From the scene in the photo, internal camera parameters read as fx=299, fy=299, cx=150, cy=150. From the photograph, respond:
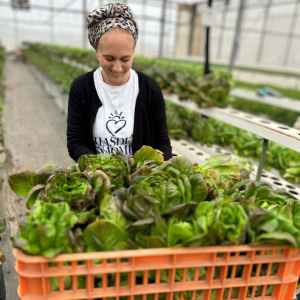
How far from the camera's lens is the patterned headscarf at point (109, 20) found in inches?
53.4

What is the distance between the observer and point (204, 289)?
0.94 metres

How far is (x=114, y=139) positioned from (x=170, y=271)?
39.2 inches

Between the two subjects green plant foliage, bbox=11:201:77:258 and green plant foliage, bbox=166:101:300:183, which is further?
green plant foliage, bbox=166:101:300:183

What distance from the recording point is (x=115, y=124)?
171cm

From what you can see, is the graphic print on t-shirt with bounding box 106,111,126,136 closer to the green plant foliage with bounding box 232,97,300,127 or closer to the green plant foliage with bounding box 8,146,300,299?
the green plant foliage with bounding box 8,146,300,299

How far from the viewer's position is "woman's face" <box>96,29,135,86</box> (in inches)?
52.9

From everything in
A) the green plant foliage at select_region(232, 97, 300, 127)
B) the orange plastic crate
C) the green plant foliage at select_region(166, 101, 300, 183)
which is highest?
the orange plastic crate

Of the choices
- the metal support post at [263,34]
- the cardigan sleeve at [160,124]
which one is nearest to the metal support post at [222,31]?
the metal support post at [263,34]

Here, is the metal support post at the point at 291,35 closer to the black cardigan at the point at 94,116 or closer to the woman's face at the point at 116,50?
the black cardigan at the point at 94,116

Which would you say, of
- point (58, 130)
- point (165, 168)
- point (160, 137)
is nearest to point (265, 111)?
point (58, 130)

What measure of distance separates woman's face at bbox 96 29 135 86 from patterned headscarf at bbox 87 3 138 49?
3cm

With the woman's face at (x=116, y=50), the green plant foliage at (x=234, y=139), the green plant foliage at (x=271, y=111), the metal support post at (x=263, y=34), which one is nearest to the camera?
the woman's face at (x=116, y=50)

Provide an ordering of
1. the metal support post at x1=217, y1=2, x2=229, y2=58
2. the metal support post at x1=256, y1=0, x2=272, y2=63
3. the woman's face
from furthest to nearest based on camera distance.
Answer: the metal support post at x1=217, y1=2, x2=229, y2=58 < the metal support post at x1=256, y1=0, x2=272, y2=63 < the woman's face

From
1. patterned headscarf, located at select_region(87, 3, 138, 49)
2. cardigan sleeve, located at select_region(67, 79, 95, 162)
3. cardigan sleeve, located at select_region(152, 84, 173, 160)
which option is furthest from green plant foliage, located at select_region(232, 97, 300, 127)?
patterned headscarf, located at select_region(87, 3, 138, 49)
